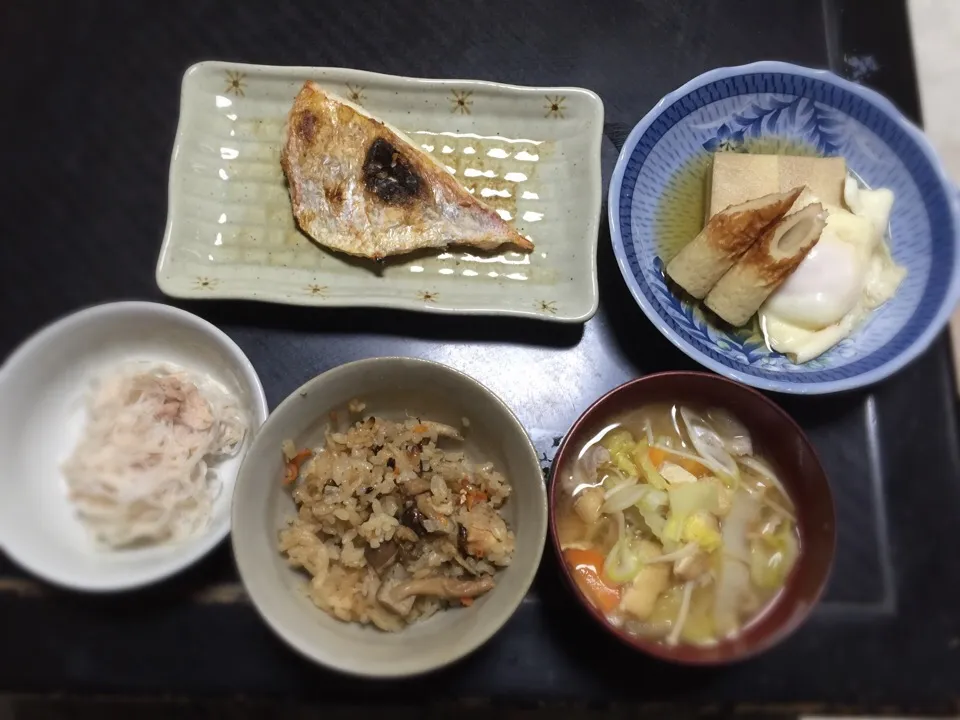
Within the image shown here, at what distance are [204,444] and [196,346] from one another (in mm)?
206

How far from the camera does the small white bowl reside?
126cm

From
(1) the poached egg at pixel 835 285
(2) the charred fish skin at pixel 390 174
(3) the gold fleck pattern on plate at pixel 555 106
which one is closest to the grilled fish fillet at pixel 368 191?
(2) the charred fish skin at pixel 390 174

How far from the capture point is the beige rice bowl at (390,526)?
1.21 meters

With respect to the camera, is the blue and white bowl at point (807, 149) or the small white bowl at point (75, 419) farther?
the blue and white bowl at point (807, 149)

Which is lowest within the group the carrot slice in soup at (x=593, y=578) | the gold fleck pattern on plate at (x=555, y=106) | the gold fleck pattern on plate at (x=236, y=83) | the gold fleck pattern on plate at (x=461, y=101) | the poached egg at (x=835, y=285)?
the carrot slice in soup at (x=593, y=578)

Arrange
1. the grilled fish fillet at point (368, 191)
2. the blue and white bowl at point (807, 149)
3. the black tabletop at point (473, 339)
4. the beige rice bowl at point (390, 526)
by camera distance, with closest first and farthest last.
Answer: the beige rice bowl at point (390, 526)
the black tabletop at point (473, 339)
the blue and white bowl at point (807, 149)
the grilled fish fillet at point (368, 191)

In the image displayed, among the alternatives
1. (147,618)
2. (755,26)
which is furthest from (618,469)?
(755,26)

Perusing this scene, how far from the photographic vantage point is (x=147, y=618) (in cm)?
137

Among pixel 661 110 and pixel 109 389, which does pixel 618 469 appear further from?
pixel 109 389

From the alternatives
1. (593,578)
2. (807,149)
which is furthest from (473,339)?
(807,149)

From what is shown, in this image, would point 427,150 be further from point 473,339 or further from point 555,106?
point 473,339

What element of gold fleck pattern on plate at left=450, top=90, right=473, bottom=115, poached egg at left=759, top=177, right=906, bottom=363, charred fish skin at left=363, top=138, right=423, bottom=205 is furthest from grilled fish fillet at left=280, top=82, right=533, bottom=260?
poached egg at left=759, top=177, right=906, bottom=363

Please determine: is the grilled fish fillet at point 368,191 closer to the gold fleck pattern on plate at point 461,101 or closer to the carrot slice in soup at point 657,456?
the gold fleck pattern on plate at point 461,101

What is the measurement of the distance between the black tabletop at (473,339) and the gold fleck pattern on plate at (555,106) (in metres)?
0.12
